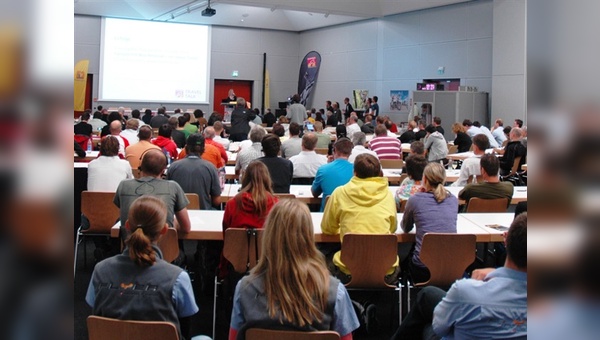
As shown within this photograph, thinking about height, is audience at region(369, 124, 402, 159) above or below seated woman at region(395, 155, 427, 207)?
above

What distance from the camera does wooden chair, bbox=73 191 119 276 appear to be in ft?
16.0

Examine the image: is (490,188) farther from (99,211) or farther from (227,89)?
(227,89)

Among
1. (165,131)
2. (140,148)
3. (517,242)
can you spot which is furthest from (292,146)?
(517,242)

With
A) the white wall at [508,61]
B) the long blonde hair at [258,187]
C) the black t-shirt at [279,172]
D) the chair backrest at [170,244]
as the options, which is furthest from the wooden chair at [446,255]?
the white wall at [508,61]

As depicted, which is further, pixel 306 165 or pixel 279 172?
pixel 306 165

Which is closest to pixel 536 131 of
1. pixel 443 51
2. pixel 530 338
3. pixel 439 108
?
pixel 530 338

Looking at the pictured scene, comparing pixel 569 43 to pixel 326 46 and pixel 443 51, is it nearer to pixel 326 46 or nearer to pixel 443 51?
pixel 443 51

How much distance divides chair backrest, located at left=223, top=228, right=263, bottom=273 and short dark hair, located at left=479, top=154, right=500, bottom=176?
2121 mm

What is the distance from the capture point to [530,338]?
48cm

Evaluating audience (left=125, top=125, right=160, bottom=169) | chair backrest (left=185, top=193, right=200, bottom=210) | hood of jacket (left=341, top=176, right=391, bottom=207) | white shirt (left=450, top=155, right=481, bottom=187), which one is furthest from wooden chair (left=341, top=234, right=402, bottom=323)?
audience (left=125, top=125, right=160, bottom=169)

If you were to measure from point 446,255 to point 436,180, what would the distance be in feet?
1.64

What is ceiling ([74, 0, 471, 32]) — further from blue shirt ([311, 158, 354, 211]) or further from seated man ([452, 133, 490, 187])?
blue shirt ([311, 158, 354, 211])

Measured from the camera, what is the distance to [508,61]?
46.5ft

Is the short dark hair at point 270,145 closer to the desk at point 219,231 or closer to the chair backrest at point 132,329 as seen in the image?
the desk at point 219,231
